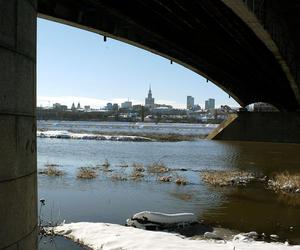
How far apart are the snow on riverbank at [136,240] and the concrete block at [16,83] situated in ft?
21.3

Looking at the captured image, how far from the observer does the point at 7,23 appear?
13.7 ft

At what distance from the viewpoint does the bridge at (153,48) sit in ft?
13.9

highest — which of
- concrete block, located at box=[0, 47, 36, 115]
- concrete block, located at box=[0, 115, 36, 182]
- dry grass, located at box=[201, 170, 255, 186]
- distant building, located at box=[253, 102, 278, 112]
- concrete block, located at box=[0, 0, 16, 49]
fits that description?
distant building, located at box=[253, 102, 278, 112]

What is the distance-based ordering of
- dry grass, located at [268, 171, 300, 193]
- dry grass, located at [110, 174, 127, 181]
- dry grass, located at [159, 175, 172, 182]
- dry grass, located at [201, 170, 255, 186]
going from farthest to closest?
dry grass, located at [159, 175, 172, 182] < dry grass, located at [110, 174, 127, 181] < dry grass, located at [201, 170, 255, 186] < dry grass, located at [268, 171, 300, 193]

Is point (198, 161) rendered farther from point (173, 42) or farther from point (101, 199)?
point (101, 199)

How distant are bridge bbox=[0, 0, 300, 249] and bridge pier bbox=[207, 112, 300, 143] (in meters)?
0.99

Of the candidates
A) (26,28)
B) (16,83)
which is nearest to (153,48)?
(26,28)

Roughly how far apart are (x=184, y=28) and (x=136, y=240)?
20.0 m

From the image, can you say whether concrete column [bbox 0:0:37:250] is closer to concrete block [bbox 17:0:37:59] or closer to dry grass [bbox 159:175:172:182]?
concrete block [bbox 17:0:37:59]

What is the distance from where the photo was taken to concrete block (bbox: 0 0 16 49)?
162 inches

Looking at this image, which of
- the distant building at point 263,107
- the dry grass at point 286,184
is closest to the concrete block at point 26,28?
the dry grass at point 286,184

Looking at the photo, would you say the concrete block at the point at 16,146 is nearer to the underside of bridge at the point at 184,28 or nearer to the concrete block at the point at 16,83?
the concrete block at the point at 16,83

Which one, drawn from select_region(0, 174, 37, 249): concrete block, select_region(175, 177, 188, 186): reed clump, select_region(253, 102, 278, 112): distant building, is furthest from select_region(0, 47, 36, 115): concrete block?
select_region(253, 102, 278, 112): distant building

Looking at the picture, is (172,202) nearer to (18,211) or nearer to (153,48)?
(18,211)
